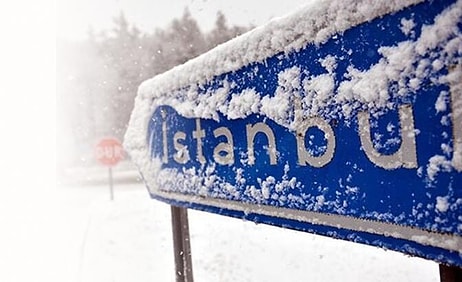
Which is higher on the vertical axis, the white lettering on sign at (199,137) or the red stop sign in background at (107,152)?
the red stop sign in background at (107,152)

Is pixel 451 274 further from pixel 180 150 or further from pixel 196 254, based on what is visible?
pixel 196 254

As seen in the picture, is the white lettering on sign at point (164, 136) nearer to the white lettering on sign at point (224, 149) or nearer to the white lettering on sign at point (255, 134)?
the white lettering on sign at point (224, 149)

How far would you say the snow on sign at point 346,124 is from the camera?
2.47 feet

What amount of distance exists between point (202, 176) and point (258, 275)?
3017 mm

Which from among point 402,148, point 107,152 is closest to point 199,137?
point 402,148

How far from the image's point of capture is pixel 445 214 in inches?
29.8

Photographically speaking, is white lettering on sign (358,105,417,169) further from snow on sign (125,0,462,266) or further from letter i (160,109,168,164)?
letter i (160,109,168,164)

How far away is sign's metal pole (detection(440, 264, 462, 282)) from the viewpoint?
892 mm

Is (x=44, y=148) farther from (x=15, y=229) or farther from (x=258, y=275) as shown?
(x=258, y=275)

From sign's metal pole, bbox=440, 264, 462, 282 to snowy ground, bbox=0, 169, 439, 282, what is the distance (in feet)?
10.9

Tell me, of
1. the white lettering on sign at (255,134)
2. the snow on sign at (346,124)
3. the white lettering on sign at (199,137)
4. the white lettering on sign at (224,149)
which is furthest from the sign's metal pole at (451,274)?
the white lettering on sign at (199,137)

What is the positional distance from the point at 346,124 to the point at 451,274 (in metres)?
0.39

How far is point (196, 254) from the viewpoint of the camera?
5305 mm

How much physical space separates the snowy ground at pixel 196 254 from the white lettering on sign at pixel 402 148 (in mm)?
3488
